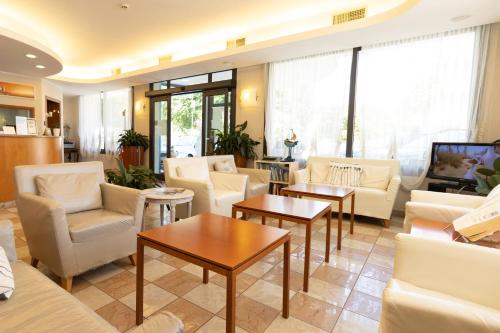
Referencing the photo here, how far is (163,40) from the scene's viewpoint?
4934 millimetres

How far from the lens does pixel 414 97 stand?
3.79 meters

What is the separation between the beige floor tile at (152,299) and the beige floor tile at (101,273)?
0.38m

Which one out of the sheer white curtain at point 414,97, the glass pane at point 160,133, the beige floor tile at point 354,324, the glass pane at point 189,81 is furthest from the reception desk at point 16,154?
the sheer white curtain at point 414,97

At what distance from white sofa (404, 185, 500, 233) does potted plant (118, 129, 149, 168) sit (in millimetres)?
6194

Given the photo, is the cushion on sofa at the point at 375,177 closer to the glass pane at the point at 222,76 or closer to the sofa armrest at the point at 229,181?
the sofa armrest at the point at 229,181

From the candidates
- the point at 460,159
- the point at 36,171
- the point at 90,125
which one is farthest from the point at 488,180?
the point at 90,125

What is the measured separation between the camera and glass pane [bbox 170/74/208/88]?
5.98m

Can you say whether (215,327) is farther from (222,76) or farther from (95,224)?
(222,76)

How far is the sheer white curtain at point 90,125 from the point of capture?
8508 millimetres

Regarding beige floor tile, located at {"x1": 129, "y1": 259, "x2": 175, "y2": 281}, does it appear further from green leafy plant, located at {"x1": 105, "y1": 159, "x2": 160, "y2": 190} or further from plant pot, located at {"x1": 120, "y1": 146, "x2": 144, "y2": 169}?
plant pot, located at {"x1": 120, "y1": 146, "x2": 144, "y2": 169}

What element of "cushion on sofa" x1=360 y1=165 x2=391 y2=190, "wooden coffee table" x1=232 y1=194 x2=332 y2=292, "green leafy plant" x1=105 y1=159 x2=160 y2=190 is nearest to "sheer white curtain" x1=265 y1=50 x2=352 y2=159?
"cushion on sofa" x1=360 y1=165 x2=391 y2=190

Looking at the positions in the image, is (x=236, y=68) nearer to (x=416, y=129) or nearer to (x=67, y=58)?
(x=416, y=129)

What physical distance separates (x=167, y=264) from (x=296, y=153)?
121 inches

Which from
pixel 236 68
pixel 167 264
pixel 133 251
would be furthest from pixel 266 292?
pixel 236 68
